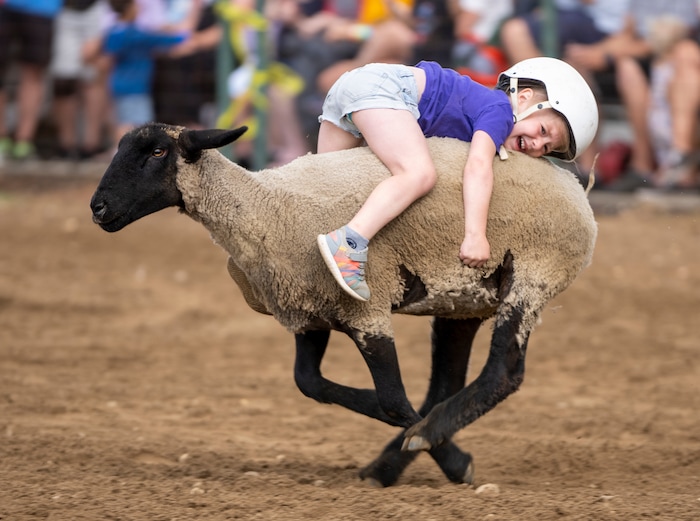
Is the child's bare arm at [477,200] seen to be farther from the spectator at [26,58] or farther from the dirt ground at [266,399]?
the spectator at [26,58]

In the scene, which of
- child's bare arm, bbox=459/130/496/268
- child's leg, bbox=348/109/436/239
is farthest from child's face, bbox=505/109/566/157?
child's leg, bbox=348/109/436/239

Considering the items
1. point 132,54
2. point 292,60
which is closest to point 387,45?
point 292,60

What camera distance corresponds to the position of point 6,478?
4754mm

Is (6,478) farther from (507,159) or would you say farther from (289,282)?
(507,159)

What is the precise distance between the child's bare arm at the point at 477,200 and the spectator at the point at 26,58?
953cm

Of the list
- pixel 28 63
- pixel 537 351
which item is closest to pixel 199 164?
pixel 537 351

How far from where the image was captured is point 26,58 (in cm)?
1285

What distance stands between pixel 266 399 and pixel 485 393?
251 centimetres

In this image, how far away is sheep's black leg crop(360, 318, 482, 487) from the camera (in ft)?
16.7

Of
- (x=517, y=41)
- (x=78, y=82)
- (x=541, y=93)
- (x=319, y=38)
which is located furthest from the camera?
(x=78, y=82)

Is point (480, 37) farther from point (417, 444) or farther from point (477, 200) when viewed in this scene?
point (417, 444)

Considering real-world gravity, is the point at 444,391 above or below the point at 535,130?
below

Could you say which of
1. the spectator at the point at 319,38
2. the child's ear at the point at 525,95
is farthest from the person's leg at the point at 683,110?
the child's ear at the point at 525,95

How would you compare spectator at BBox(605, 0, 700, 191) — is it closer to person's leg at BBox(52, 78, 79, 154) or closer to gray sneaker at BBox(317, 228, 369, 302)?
person's leg at BBox(52, 78, 79, 154)
